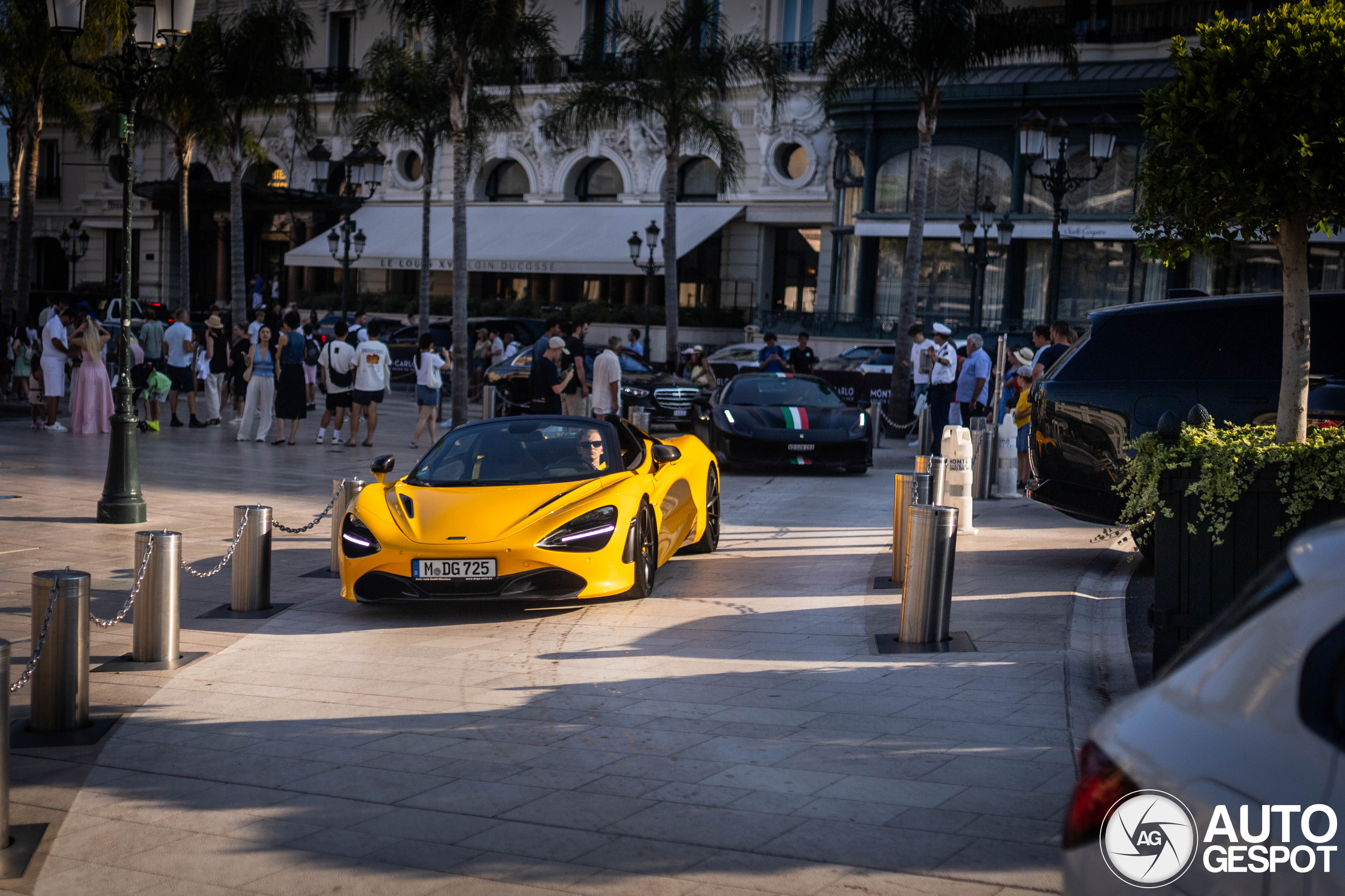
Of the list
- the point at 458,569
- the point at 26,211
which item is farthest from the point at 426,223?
the point at 458,569

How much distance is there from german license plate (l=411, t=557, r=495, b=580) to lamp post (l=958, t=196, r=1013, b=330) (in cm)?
2609

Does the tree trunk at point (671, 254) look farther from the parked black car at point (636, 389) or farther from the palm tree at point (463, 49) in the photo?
the palm tree at point (463, 49)

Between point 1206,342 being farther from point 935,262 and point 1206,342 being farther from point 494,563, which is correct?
point 935,262

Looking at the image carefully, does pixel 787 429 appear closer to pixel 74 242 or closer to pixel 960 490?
pixel 960 490

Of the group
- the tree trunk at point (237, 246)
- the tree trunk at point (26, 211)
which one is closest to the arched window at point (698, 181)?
the tree trunk at point (237, 246)

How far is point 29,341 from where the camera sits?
81.1 ft

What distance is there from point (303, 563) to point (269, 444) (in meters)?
9.72

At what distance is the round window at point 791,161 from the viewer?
43312 millimetres

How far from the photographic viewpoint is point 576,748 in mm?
5855

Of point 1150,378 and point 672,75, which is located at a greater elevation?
point 672,75

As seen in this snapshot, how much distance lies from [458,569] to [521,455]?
1546 millimetres

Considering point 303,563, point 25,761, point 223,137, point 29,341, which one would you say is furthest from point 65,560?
point 223,137

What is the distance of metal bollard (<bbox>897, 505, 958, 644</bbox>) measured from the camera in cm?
774

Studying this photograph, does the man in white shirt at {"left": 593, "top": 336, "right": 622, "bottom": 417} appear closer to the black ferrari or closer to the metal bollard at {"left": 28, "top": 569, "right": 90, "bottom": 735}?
the black ferrari
